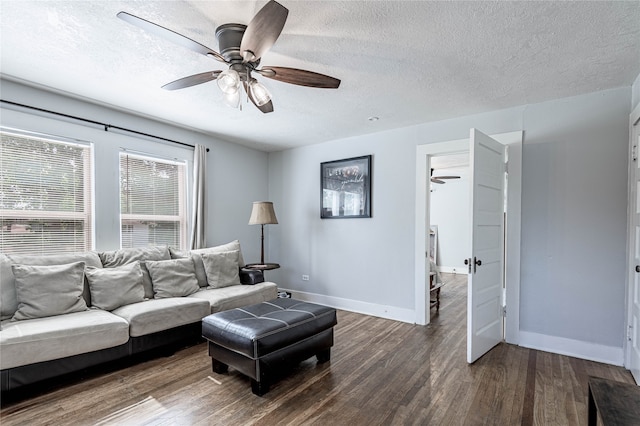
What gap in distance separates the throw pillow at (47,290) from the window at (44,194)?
514mm

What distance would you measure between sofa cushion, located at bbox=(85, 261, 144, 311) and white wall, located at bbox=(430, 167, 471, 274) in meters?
6.62

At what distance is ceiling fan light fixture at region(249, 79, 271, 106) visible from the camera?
6.82 feet

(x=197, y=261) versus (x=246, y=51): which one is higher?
(x=246, y=51)

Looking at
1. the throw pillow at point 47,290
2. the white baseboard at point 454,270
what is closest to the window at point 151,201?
the throw pillow at point 47,290

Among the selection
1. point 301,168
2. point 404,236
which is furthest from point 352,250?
point 301,168

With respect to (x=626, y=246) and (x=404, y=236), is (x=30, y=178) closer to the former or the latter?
(x=404, y=236)

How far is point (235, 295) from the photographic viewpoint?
3539 millimetres

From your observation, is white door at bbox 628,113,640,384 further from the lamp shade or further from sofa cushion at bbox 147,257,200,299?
sofa cushion at bbox 147,257,200,299

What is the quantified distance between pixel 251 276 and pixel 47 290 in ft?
6.62

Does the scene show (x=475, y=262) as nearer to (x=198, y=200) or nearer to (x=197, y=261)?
(x=197, y=261)

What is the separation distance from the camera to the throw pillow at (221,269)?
151 inches

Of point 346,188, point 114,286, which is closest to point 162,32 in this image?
point 114,286

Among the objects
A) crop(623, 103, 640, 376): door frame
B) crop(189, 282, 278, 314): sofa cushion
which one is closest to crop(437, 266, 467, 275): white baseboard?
crop(623, 103, 640, 376): door frame

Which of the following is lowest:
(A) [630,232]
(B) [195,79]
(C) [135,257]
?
(C) [135,257]
